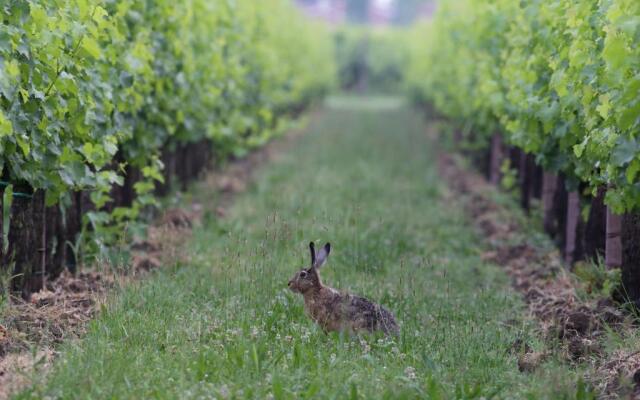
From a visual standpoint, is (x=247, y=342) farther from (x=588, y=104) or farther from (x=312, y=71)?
(x=312, y=71)

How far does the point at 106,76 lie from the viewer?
26.7 feet

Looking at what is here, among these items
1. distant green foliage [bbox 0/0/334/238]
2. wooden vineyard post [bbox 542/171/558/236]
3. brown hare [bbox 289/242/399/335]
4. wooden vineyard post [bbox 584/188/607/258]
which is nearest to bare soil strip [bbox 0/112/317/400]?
distant green foliage [bbox 0/0/334/238]

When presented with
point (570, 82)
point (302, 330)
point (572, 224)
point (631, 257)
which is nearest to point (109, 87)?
point (302, 330)

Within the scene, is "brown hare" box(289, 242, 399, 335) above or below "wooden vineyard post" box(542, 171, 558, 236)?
below

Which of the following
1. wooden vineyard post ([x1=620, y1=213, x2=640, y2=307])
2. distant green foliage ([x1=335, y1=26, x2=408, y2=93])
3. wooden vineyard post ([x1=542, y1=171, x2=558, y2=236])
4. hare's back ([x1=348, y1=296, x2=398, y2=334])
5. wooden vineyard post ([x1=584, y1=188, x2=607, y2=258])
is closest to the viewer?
hare's back ([x1=348, y1=296, x2=398, y2=334])

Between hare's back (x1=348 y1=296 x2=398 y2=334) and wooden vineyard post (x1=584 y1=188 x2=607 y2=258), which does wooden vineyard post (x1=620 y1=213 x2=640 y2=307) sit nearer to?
wooden vineyard post (x1=584 y1=188 x2=607 y2=258)

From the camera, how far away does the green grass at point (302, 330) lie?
18.0 ft

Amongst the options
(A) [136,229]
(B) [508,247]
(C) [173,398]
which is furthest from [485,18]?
(C) [173,398]

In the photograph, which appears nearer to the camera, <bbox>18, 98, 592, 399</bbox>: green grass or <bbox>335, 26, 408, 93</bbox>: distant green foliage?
<bbox>18, 98, 592, 399</bbox>: green grass

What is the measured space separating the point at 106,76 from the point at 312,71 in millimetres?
22699

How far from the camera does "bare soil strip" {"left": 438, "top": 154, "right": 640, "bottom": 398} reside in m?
5.82

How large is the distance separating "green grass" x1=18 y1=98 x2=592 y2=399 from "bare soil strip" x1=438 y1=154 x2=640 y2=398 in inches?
7.2

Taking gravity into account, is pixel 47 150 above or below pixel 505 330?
above

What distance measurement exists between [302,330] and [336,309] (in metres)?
0.30
